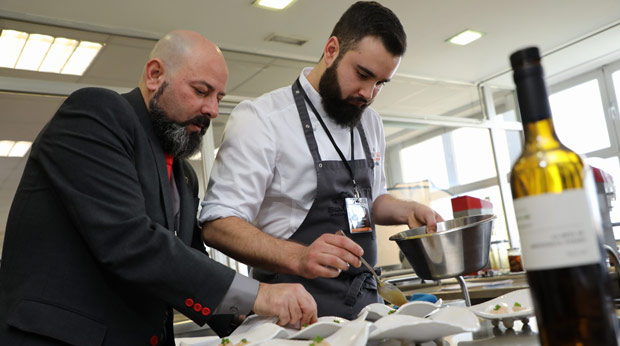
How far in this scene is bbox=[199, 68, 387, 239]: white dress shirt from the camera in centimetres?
142

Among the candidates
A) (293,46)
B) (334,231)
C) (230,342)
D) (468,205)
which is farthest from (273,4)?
(230,342)

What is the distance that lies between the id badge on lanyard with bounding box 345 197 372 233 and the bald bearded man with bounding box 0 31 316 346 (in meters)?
0.44

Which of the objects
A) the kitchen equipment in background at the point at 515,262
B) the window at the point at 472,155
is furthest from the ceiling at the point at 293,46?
the kitchen equipment in background at the point at 515,262

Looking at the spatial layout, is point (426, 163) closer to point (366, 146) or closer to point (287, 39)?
point (287, 39)

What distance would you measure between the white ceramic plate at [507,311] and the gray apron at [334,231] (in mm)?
406

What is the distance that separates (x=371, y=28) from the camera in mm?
1646

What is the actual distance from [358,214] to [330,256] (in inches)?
16.3

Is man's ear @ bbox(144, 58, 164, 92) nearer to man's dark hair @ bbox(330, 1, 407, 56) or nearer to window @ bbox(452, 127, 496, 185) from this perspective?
man's dark hair @ bbox(330, 1, 407, 56)

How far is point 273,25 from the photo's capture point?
13.0ft

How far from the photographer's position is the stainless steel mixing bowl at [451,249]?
1262 millimetres

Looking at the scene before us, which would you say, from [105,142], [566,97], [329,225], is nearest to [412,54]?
[566,97]

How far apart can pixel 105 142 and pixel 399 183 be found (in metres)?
3.92

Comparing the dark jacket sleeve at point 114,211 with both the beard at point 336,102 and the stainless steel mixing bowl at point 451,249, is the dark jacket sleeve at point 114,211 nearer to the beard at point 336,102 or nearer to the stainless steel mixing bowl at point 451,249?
the stainless steel mixing bowl at point 451,249

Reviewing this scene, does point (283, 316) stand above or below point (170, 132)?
below
